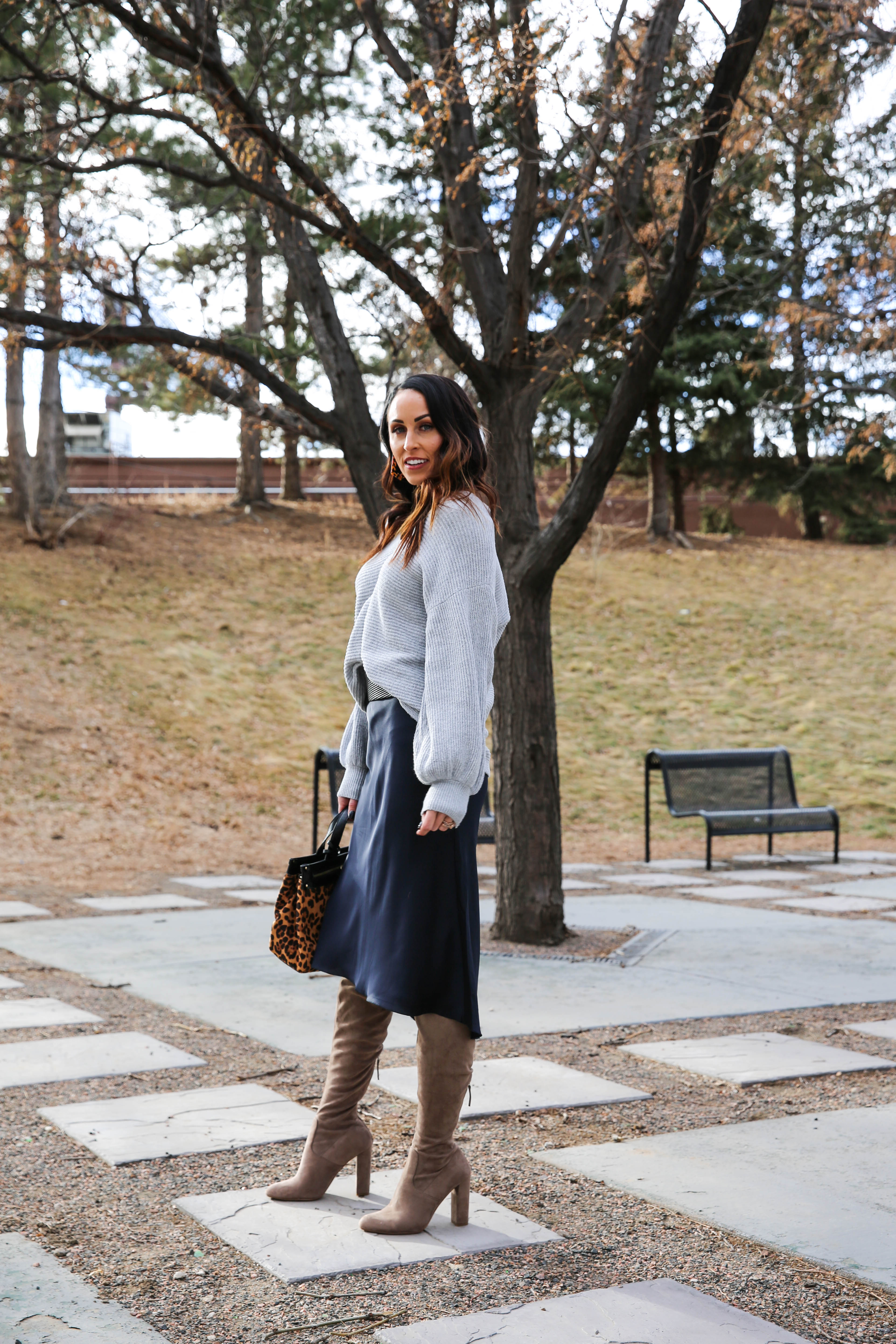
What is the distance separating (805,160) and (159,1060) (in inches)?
354

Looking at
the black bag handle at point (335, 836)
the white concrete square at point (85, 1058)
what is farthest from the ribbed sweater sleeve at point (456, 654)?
the white concrete square at point (85, 1058)

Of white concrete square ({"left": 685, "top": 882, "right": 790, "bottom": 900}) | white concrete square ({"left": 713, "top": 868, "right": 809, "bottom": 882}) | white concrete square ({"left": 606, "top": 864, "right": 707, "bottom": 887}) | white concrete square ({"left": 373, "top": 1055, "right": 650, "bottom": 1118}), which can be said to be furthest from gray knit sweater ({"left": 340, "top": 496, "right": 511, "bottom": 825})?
white concrete square ({"left": 713, "top": 868, "right": 809, "bottom": 882})

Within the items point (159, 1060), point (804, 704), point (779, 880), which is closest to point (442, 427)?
point (159, 1060)

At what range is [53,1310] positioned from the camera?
2498 millimetres

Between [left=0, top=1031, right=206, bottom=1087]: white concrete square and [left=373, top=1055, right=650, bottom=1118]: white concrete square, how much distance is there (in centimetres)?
78

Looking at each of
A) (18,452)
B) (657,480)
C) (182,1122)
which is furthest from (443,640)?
(657,480)

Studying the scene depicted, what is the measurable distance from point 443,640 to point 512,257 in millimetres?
4549

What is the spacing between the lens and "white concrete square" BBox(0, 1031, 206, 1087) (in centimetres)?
426

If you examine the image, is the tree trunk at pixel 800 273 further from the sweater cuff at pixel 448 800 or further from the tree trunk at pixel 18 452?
the tree trunk at pixel 18 452

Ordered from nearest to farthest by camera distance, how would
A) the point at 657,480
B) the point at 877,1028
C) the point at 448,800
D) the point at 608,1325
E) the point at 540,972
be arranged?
the point at 608,1325
the point at 448,800
the point at 877,1028
the point at 540,972
the point at 657,480

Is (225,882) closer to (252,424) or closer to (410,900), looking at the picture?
(252,424)

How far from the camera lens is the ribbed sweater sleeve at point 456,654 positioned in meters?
2.73

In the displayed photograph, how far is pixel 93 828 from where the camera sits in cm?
1140

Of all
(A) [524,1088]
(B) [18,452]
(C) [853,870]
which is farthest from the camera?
(B) [18,452]
